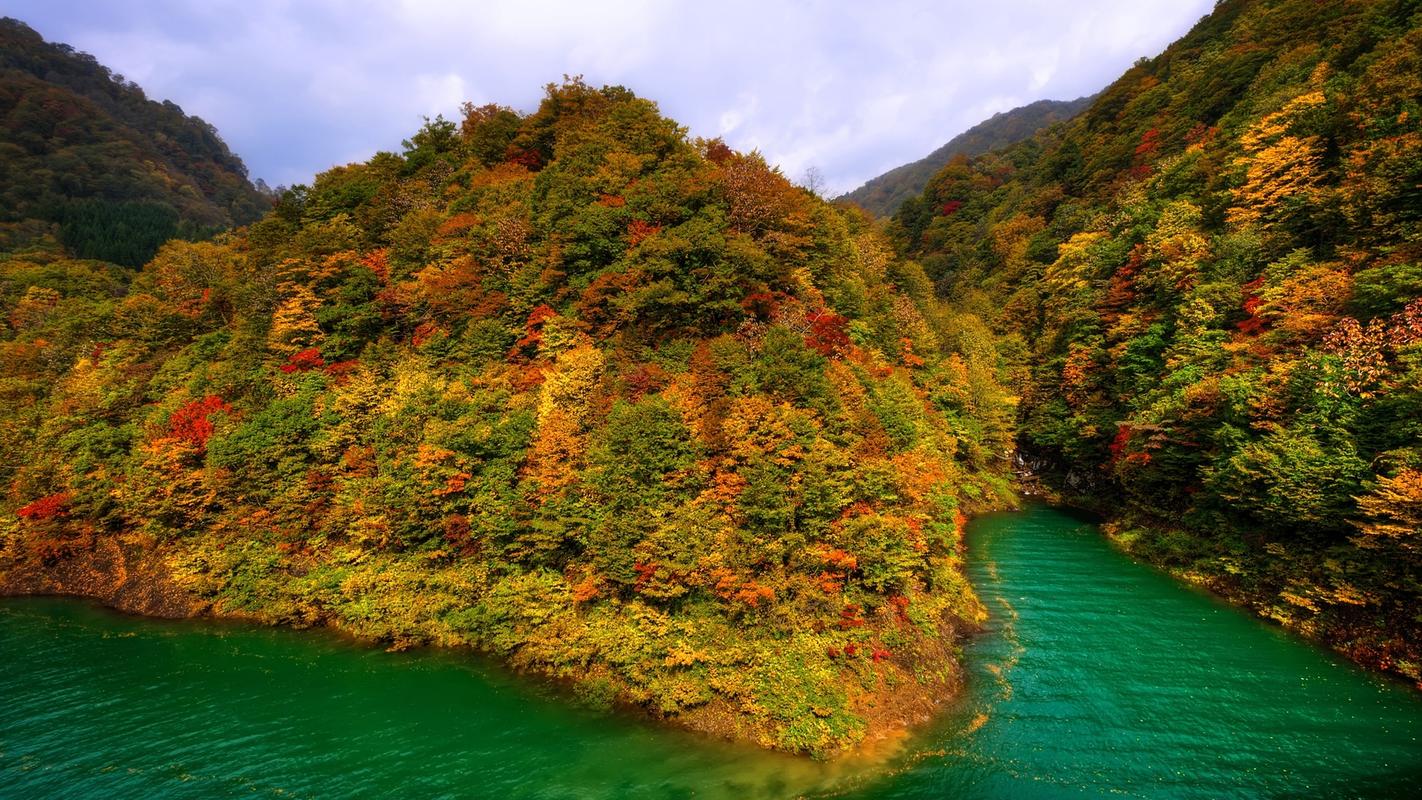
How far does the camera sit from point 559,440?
20.8 m

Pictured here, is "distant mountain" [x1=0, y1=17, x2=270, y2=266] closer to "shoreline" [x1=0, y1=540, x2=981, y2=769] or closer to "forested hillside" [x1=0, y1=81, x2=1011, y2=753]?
"forested hillside" [x1=0, y1=81, x2=1011, y2=753]

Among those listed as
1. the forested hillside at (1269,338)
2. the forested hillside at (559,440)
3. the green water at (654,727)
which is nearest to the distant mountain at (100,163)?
the forested hillside at (559,440)

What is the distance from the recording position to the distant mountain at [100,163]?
82688mm

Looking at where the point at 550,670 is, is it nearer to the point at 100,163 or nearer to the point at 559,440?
the point at 559,440

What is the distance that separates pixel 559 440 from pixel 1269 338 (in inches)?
1287

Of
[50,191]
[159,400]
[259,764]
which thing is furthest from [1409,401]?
[50,191]

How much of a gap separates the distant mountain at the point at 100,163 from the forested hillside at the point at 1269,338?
120178 mm

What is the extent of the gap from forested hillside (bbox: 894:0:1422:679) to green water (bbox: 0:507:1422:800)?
3846mm

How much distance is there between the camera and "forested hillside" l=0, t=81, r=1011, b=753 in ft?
58.0

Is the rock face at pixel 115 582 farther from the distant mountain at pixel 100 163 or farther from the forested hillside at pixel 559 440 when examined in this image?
the distant mountain at pixel 100 163

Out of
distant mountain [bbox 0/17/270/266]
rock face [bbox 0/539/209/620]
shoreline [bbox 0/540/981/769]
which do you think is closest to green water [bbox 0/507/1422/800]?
shoreline [bbox 0/540/981/769]

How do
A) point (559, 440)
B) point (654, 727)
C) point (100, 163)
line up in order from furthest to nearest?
point (100, 163), point (559, 440), point (654, 727)

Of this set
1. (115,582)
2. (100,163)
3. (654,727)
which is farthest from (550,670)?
(100,163)

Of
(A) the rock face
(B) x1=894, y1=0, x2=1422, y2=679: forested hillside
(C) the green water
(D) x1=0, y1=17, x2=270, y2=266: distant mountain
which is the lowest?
(C) the green water
